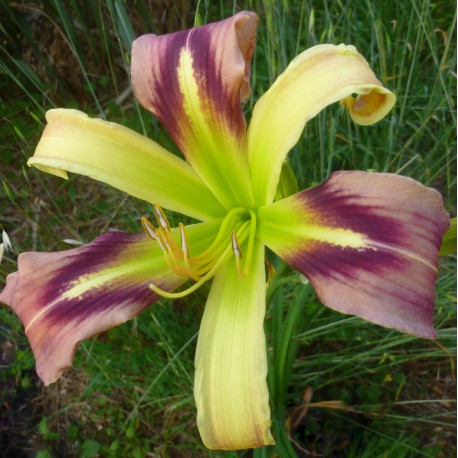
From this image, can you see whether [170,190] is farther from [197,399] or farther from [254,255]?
[197,399]

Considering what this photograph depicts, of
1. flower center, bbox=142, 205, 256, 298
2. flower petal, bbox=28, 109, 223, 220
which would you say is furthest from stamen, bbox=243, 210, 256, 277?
flower petal, bbox=28, 109, 223, 220

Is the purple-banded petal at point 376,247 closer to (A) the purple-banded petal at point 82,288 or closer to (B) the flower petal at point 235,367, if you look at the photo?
(B) the flower petal at point 235,367

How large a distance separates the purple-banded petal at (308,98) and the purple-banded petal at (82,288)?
20cm

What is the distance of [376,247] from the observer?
83cm

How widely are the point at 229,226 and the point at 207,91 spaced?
0.80 feet

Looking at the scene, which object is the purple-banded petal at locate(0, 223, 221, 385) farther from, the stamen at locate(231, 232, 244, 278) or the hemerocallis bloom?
the stamen at locate(231, 232, 244, 278)

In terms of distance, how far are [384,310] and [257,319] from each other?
0.24 m

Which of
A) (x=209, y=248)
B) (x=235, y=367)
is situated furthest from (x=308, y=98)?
(x=235, y=367)

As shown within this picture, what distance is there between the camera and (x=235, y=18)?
91 centimetres

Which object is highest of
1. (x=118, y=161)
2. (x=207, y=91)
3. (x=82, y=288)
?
(x=207, y=91)

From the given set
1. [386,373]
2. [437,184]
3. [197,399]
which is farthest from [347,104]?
[437,184]

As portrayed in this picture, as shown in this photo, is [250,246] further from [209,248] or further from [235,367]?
[235,367]

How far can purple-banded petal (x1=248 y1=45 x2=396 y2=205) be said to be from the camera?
87cm

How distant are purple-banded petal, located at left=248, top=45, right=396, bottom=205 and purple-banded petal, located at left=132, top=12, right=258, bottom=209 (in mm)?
47
